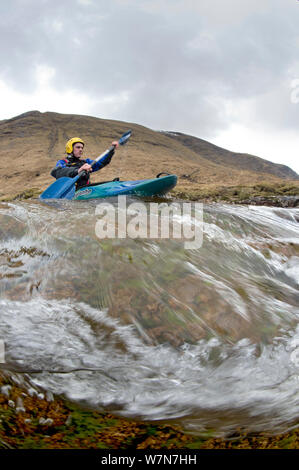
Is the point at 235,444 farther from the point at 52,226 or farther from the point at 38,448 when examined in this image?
the point at 52,226

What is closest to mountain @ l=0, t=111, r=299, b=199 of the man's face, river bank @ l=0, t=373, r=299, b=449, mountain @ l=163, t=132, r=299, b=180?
mountain @ l=163, t=132, r=299, b=180

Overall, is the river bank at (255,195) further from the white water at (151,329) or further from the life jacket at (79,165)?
the white water at (151,329)

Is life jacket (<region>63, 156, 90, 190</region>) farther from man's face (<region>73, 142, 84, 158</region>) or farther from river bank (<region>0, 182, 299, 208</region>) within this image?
river bank (<region>0, 182, 299, 208</region>)

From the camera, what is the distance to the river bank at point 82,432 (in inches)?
80.8

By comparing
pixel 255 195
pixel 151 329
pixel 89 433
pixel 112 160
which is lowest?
pixel 89 433

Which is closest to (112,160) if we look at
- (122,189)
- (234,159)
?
(122,189)

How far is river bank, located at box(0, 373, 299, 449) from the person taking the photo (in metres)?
2.05

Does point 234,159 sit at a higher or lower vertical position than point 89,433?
higher

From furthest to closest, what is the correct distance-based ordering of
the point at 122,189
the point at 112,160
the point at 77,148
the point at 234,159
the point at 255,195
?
the point at 234,159 < the point at 112,160 < the point at 255,195 < the point at 77,148 < the point at 122,189

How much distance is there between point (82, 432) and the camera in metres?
2.20

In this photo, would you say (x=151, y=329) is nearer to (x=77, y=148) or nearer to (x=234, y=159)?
(x=77, y=148)

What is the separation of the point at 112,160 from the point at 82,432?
35.6 m

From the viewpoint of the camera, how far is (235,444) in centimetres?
209
